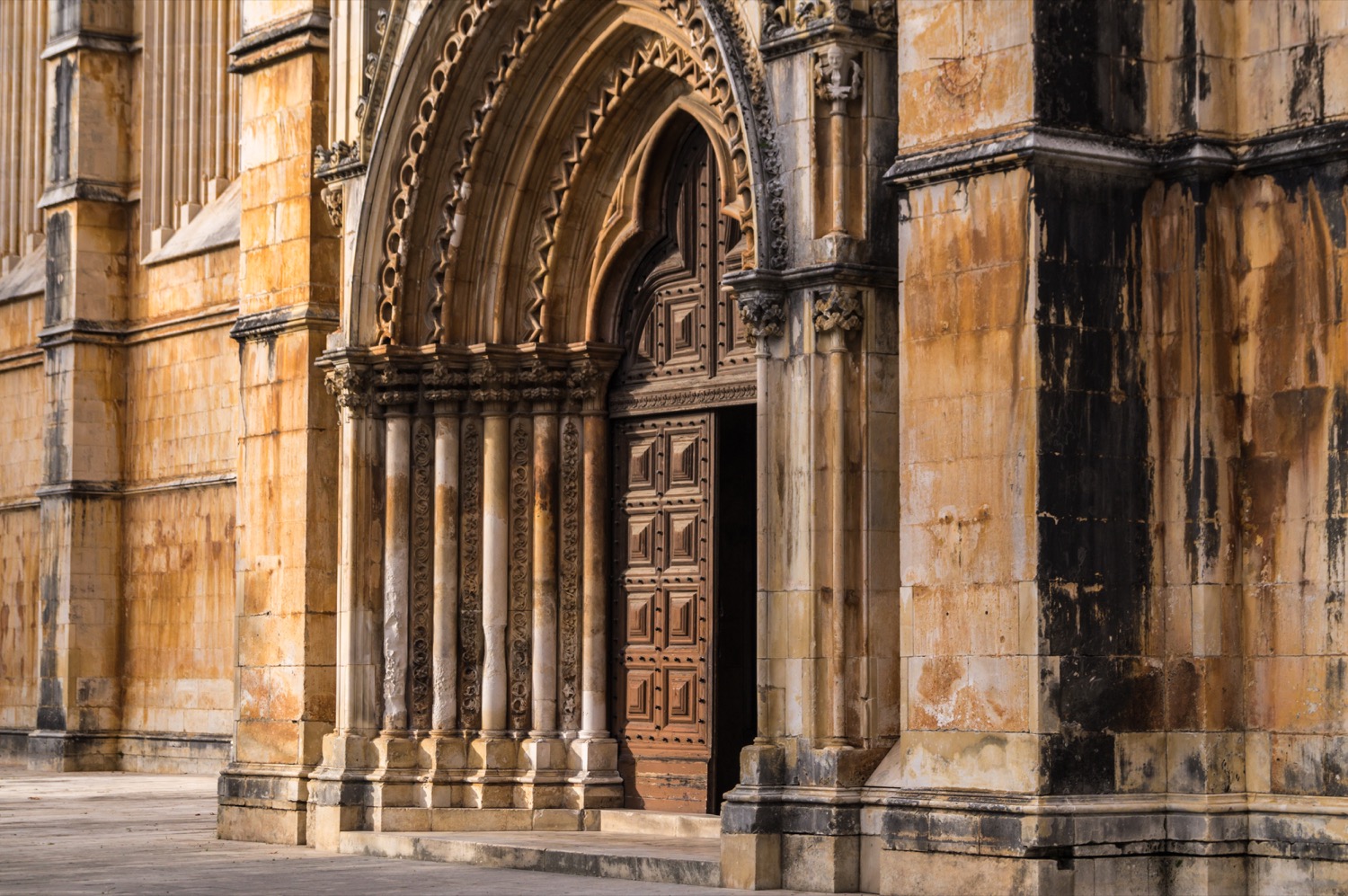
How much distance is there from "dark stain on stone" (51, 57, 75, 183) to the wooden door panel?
12709mm

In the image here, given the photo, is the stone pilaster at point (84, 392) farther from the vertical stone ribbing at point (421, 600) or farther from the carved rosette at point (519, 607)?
the carved rosette at point (519, 607)

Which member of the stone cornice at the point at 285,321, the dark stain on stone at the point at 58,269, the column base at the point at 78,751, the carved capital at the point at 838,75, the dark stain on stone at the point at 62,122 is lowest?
the column base at the point at 78,751

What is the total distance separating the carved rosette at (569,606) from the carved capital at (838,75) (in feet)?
14.4

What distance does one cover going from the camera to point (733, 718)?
15133mm

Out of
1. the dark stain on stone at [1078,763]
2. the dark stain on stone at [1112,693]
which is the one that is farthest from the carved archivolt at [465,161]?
the dark stain on stone at [1078,763]

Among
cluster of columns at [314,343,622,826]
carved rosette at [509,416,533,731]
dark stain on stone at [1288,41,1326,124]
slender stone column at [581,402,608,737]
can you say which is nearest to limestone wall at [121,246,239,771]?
cluster of columns at [314,343,622,826]

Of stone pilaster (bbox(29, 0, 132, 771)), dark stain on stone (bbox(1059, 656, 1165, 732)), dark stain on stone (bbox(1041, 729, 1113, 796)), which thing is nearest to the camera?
dark stain on stone (bbox(1041, 729, 1113, 796))

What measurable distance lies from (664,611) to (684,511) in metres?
0.70

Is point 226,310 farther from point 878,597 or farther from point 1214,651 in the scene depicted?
point 1214,651

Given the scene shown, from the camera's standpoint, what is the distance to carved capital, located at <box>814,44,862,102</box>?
12328mm

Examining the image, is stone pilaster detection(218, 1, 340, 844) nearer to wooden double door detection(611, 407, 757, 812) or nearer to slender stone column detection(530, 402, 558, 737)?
slender stone column detection(530, 402, 558, 737)

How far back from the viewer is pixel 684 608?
1535 centimetres

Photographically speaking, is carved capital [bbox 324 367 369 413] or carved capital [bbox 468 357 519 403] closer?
carved capital [bbox 468 357 519 403]

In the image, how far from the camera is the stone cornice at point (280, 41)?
17.0m
